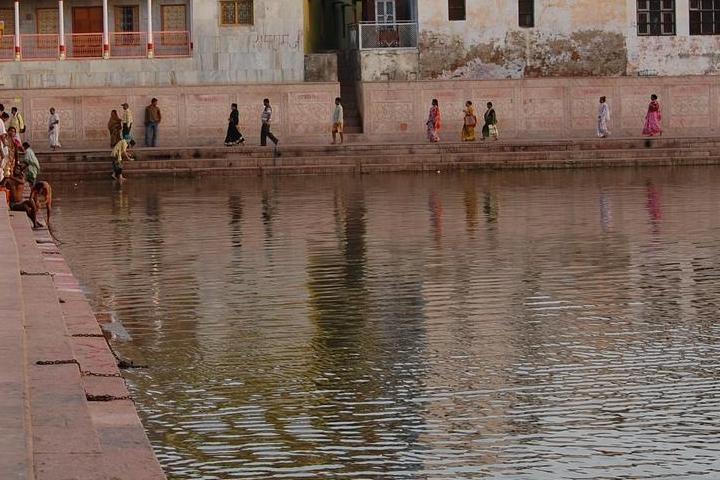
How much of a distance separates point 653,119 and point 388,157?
22.8ft

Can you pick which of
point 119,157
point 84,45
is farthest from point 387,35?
point 119,157

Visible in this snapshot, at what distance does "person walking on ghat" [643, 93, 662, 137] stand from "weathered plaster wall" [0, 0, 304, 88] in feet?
27.0

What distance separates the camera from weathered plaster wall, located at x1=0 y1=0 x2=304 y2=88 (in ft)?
134

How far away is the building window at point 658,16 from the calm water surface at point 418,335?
16856 mm

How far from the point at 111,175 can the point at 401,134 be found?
8.08 metres

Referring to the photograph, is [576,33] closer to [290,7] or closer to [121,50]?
[290,7]

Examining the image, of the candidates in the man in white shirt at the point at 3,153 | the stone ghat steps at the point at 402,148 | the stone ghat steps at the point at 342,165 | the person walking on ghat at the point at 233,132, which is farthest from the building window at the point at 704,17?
the man in white shirt at the point at 3,153

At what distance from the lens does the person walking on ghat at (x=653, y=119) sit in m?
39.8

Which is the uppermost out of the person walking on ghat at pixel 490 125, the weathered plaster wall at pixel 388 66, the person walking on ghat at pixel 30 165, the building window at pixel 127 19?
the building window at pixel 127 19

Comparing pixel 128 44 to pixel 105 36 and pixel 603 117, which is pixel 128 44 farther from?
pixel 603 117

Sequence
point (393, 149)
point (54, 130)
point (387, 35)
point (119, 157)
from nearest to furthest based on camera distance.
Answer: point (119, 157), point (393, 149), point (54, 130), point (387, 35)

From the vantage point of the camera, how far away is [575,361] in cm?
1191

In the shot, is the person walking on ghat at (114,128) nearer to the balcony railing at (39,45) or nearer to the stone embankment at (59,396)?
the balcony railing at (39,45)

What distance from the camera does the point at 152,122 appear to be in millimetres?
39469
